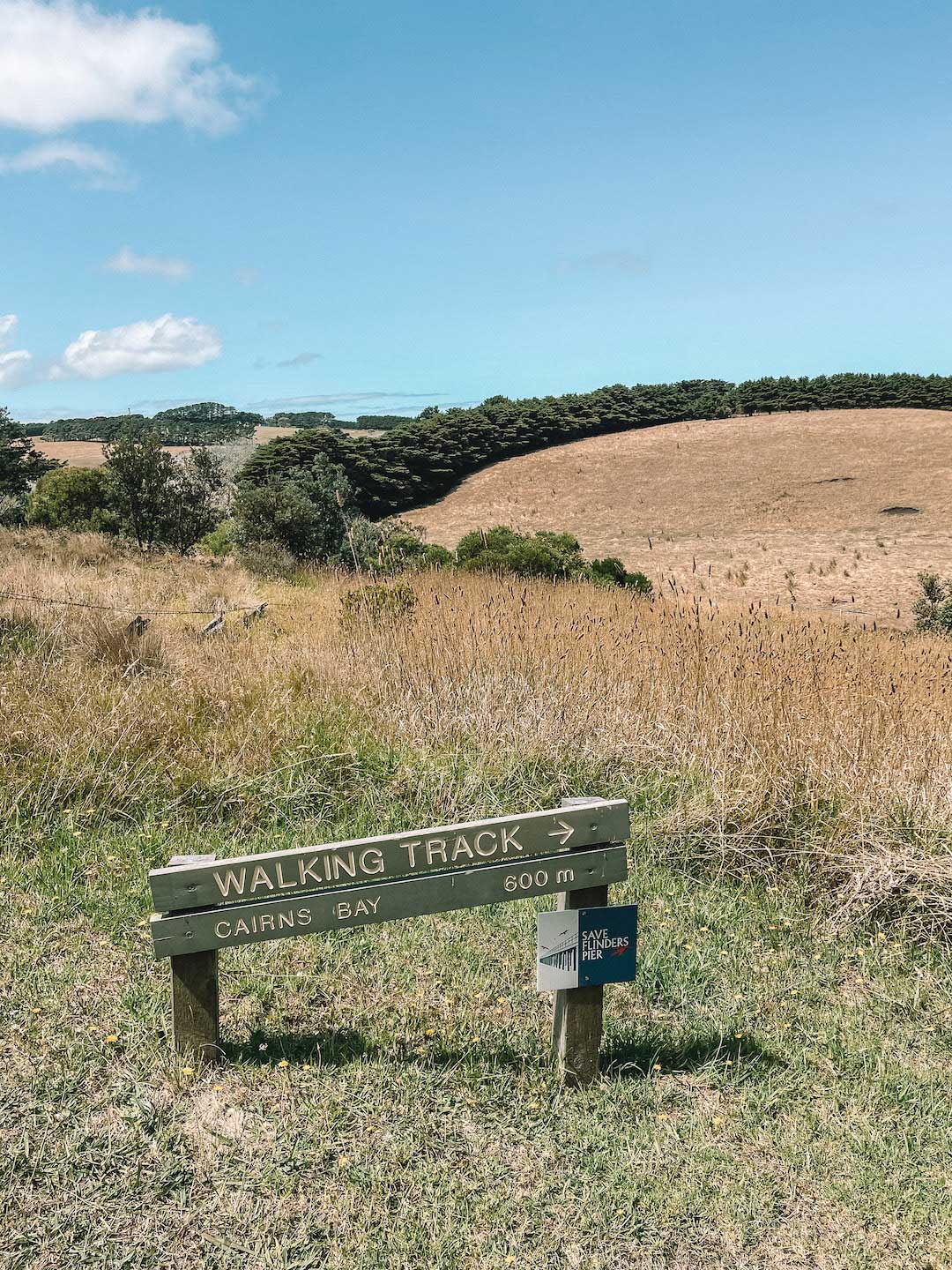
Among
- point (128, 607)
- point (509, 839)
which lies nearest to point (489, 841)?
point (509, 839)

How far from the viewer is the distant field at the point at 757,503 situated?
27.9m

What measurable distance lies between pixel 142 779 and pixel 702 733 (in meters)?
3.19

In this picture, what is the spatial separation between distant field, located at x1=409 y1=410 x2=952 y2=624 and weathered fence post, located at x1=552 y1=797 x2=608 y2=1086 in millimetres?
20838

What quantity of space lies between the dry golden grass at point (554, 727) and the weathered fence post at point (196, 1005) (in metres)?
1.76

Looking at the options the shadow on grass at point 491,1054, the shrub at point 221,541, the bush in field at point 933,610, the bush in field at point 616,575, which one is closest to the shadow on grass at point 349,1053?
the shadow on grass at point 491,1054

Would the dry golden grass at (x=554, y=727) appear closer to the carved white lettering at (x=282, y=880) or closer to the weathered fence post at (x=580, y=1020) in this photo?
the weathered fence post at (x=580, y=1020)

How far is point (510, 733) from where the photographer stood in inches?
209

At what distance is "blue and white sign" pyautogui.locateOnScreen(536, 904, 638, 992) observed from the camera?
2.87 m

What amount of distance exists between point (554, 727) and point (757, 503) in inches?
1477

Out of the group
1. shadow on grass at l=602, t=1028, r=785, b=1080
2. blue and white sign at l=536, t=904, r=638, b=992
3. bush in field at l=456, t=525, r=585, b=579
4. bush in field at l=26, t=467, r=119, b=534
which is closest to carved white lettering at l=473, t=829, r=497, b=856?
blue and white sign at l=536, t=904, r=638, b=992

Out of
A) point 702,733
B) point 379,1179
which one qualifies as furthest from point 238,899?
point 702,733

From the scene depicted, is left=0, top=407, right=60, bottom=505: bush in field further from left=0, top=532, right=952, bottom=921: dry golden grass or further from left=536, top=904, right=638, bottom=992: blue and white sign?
left=536, top=904, right=638, bottom=992: blue and white sign

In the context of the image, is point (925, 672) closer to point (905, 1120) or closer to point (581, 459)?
point (905, 1120)

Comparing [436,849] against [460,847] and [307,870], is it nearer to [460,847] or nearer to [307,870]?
[460,847]
